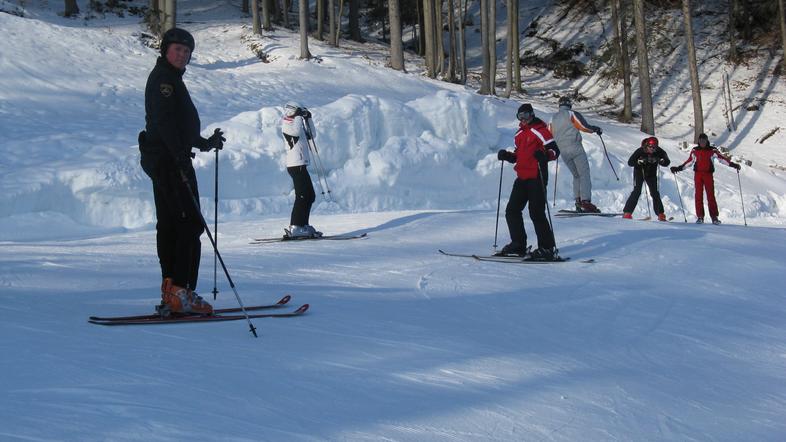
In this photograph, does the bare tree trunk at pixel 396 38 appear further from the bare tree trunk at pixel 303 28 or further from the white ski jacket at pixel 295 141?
the white ski jacket at pixel 295 141

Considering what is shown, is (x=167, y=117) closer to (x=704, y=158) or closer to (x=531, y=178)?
(x=531, y=178)

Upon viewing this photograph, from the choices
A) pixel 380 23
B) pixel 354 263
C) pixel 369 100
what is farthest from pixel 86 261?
pixel 380 23

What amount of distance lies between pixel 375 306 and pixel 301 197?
4.65 meters

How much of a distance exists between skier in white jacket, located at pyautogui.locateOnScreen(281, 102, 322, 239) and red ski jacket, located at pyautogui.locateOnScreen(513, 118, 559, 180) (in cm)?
302

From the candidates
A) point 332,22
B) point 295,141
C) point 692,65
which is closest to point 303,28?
point 332,22

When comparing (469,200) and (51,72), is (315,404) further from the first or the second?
(51,72)

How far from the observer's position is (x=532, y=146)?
909 centimetres

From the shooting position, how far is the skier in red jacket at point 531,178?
9047 mm

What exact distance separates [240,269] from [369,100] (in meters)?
10.4

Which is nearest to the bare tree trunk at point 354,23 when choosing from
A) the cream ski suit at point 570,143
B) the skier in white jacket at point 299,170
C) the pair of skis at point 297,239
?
the cream ski suit at point 570,143

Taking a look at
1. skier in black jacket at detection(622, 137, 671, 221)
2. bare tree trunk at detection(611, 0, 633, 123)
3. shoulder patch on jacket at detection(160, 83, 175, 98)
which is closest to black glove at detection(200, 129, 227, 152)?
shoulder patch on jacket at detection(160, 83, 175, 98)

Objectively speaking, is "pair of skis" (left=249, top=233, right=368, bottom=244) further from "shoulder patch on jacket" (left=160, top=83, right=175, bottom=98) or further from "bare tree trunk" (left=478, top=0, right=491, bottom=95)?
"bare tree trunk" (left=478, top=0, right=491, bottom=95)

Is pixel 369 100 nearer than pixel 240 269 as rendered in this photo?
No

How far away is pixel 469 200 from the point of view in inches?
698
